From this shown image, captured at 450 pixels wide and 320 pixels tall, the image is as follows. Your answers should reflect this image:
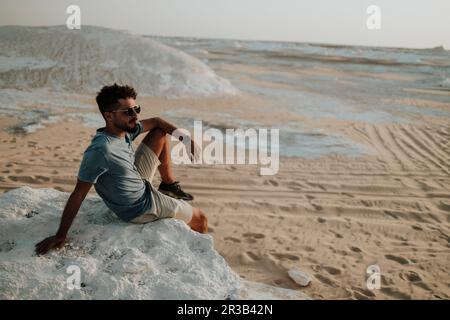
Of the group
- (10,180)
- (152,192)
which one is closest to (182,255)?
(152,192)

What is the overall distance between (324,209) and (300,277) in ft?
5.57

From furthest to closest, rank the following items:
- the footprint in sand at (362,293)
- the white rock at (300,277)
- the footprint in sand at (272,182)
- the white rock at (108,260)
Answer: the footprint in sand at (272,182) → the white rock at (300,277) → the footprint in sand at (362,293) → the white rock at (108,260)

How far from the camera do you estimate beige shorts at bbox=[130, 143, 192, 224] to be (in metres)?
2.92

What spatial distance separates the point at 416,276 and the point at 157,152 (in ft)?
9.11

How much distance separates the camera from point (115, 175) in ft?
8.71

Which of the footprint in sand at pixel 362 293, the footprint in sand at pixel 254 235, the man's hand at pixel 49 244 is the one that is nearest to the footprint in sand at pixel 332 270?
the footprint in sand at pixel 362 293

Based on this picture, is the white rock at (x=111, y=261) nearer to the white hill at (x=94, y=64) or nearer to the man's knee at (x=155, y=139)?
the man's knee at (x=155, y=139)

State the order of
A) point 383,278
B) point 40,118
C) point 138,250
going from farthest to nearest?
point 40,118 → point 383,278 → point 138,250

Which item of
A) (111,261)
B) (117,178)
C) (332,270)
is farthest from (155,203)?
(332,270)

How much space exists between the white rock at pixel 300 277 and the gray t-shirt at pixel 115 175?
1.50 metres

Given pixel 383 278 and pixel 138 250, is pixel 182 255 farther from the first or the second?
pixel 383 278

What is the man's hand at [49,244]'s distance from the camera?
2521mm

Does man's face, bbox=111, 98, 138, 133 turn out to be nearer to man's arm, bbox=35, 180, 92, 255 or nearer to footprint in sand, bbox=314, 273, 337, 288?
man's arm, bbox=35, 180, 92, 255

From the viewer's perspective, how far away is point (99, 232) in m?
2.81
